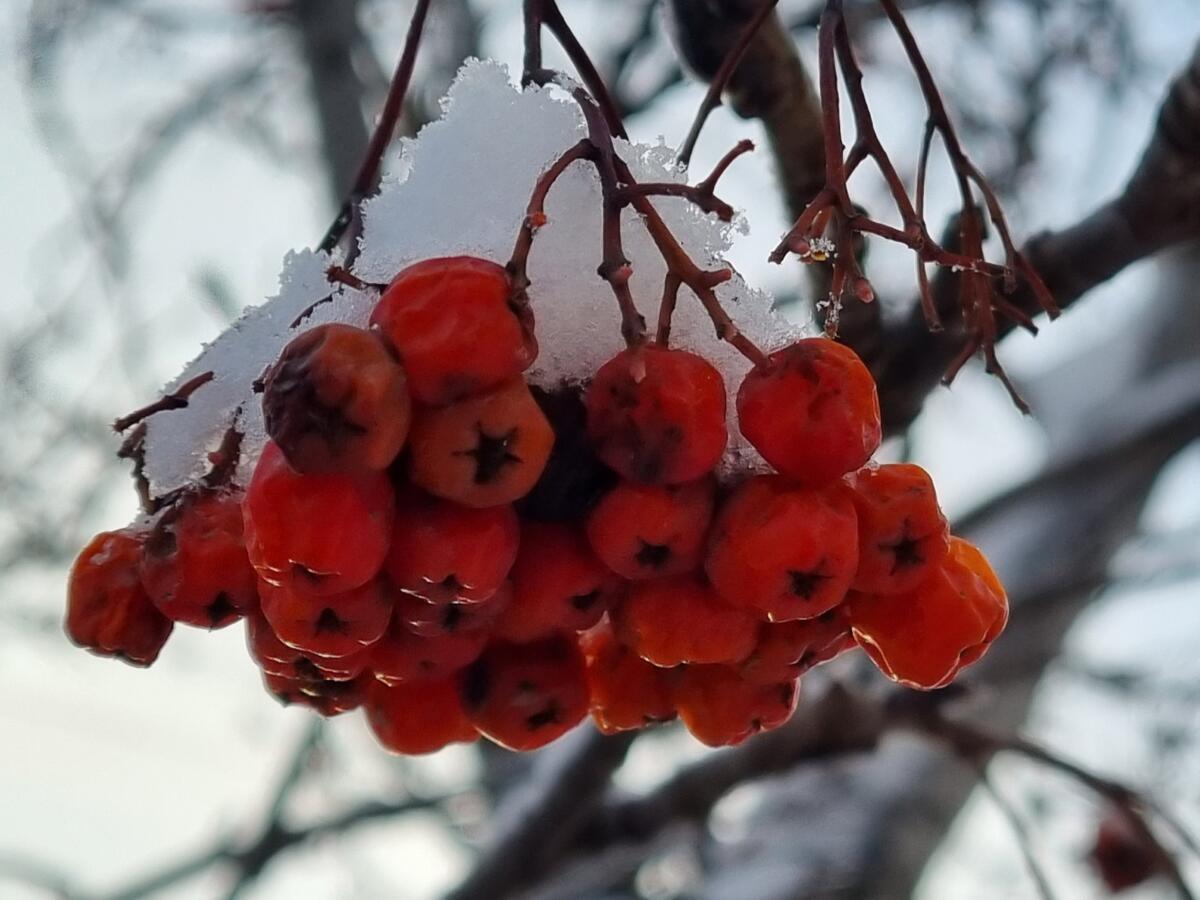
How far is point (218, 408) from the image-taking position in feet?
1.95

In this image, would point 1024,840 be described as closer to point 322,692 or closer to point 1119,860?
point 322,692

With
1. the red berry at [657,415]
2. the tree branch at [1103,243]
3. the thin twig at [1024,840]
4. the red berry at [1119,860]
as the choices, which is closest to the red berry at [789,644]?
the red berry at [657,415]

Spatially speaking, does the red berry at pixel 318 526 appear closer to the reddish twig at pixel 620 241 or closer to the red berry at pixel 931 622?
the reddish twig at pixel 620 241

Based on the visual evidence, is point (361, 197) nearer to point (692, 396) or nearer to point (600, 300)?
point (600, 300)

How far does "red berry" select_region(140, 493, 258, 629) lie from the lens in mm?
513

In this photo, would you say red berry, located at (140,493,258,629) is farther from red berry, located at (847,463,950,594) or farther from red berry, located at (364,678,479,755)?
red berry, located at (847,463,950,594)

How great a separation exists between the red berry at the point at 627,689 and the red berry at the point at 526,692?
0.07 feet

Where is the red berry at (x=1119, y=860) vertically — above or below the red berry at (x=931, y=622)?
below

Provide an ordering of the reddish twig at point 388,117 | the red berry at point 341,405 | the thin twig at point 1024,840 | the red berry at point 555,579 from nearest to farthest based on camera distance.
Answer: the red berry at point 341,405 → the red berry at point 555,579 → the reddish twig at point 388,117 → the thin twig at point 1024,840

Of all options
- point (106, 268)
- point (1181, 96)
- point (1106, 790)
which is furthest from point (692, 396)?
point (106, 268)

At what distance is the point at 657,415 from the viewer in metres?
0.44

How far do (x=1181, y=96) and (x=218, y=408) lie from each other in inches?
25.7

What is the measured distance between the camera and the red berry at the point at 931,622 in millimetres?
516

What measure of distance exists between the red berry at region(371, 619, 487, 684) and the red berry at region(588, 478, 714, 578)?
96 mm
